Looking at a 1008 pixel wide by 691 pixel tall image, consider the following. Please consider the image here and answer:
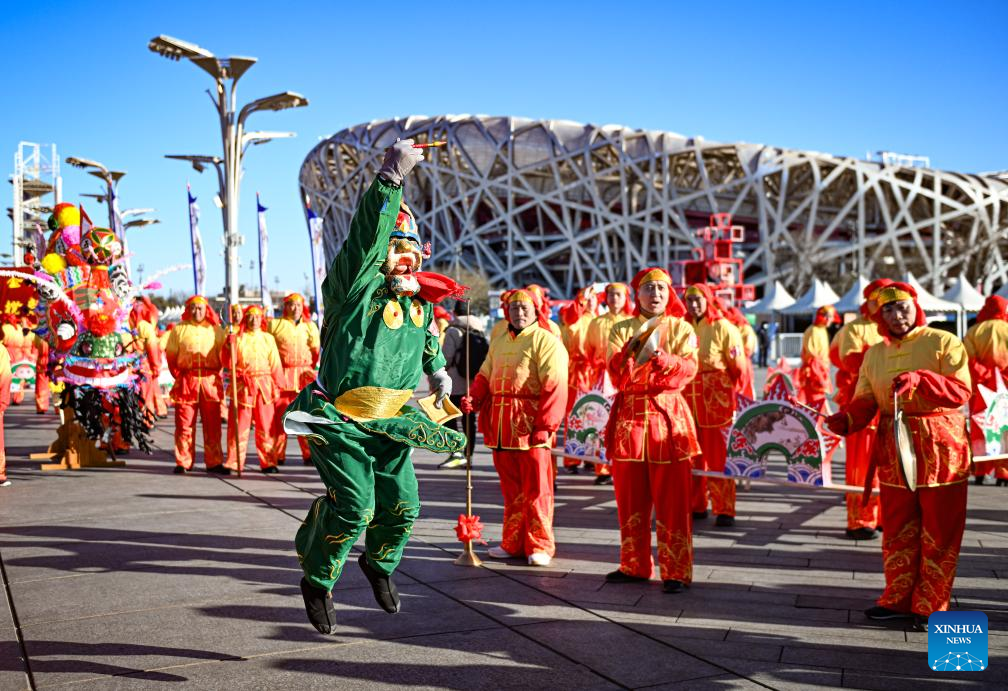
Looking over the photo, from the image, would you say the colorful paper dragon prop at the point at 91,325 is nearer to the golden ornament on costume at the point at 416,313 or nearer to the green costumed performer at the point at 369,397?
the green costumed performer at the point at 369,397

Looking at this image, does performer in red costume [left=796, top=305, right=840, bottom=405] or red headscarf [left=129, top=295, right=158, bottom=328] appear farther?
red headscarf [left=129, top=295, right=158, bottom=328]

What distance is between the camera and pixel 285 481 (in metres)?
9.99

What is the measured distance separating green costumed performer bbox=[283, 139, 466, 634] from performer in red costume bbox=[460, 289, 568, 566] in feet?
6.38

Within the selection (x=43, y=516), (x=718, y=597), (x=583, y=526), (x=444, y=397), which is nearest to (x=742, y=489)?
(x=583, y=526)

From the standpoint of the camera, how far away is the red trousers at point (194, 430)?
10445 millimetres

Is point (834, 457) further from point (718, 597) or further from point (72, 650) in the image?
point (72, 650)

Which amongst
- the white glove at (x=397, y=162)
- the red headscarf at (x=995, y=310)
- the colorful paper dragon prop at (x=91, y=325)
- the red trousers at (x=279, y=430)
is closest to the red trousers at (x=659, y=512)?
the white glove at (x=397, y=162)

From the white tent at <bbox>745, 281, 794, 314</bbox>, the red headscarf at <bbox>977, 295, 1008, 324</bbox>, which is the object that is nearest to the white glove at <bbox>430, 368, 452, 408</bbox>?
the red headscarf at <bbox>977, 295, 1008, 324</bbox>

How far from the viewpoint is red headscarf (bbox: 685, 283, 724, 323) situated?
24.4ft

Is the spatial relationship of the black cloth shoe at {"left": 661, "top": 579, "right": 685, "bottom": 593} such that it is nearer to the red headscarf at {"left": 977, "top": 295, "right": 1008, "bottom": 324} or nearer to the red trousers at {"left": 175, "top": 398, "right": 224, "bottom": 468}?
the red headscarf at {"left": 977, "top": 295, "right": 1008, "bottom": 324}

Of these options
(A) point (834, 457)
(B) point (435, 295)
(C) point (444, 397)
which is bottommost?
(A) point (834, 457)

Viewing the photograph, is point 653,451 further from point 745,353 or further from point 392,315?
point 745,353

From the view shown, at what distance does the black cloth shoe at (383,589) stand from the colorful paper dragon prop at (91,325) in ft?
22.4

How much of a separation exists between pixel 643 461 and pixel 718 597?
895 millimetres
